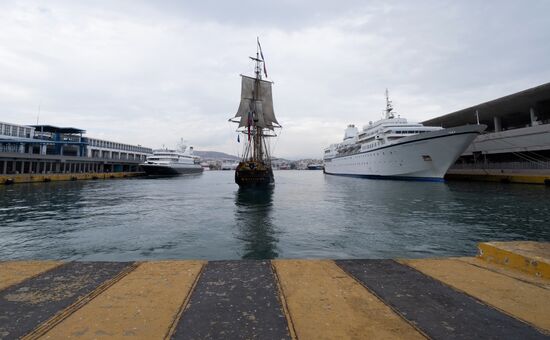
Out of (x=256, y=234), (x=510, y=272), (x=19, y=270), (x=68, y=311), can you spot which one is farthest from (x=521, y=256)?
(x=256, y=234)

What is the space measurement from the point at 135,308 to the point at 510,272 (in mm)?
5422

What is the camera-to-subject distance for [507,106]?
1668 inches

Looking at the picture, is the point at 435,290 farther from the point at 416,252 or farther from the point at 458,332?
the point at 416,252

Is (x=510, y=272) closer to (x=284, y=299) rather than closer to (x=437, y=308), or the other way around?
(x=437, y=308)

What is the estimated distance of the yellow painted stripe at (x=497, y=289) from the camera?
3037 mm

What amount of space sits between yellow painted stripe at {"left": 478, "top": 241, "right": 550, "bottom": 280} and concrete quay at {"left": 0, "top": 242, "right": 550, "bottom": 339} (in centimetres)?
2

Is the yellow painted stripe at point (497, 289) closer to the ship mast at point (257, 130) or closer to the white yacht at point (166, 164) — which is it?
the ship mast at point (257, 130)

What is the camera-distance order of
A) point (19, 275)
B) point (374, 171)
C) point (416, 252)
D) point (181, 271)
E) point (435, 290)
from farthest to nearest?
1. point (374, 171)
2. point (416, 252)
3. point (181, 271)
4. point (19, 275)
5. point (435, 290)

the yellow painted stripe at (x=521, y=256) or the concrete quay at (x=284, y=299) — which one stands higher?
the yellow painted stripe at (x=521, y=256)

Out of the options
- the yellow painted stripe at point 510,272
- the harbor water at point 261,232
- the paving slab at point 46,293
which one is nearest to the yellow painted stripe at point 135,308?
the paving slab at point 46,293

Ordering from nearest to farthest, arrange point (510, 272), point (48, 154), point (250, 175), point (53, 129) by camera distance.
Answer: point (510, 272), point (250, 175), point (48, 154), point (53, 129)

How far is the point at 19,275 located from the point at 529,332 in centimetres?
652

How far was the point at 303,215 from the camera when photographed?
16609 mm

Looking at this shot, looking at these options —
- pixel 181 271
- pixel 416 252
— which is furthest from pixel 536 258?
pixel 181 271
